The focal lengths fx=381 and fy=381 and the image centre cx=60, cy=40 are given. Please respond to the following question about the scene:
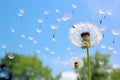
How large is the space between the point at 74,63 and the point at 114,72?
3388 centimetres

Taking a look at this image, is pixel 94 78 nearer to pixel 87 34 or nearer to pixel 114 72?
pixel 114 72

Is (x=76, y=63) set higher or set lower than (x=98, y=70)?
lower

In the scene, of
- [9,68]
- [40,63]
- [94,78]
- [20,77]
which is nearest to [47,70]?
[40,63]

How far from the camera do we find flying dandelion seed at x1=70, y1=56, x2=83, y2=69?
418 centimetres

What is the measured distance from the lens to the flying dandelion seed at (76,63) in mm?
4184

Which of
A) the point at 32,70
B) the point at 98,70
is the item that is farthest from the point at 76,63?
the point at 32,70

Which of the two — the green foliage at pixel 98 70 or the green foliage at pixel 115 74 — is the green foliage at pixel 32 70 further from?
the green foliage at pixel 115 74

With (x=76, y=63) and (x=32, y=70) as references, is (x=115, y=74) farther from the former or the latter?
(x=76, y=63)

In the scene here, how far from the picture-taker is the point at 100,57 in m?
38.2

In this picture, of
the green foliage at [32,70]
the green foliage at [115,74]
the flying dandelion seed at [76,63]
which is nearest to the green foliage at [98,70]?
the green foliage at [115,74]

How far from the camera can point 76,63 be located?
425 cm

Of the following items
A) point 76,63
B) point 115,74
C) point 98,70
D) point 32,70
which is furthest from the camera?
point 32,70

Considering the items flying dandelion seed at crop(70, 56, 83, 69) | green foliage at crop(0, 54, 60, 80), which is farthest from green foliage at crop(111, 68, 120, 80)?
flying dandelion seed at crop(70, 56, 83, 69)

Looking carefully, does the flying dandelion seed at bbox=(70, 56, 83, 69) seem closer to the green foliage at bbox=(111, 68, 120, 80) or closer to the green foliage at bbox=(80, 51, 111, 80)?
the green foliage at bbox=(111, 68, 120, 80)
